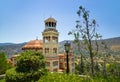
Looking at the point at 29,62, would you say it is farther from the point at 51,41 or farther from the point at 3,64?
the point at 51,41

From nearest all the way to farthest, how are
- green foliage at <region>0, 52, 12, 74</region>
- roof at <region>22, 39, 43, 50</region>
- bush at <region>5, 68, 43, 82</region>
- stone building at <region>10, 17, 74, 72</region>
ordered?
bush at <region>5, 68, 43, 82</region>, green foliage at <region>0, 52, 12, 74</region>, stone building at <region>10, 17, 74, 72</region>, roof at <region>22, 39, 43, 50</region>

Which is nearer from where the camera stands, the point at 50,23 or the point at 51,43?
the point at 50,23

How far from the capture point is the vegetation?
14.7m

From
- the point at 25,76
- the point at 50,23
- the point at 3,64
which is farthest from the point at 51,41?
the point at 25,76

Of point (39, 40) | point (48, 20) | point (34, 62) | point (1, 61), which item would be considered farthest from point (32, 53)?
point (39, 40)

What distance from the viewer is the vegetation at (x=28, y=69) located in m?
14.7

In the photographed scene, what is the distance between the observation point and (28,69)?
15.1 metres

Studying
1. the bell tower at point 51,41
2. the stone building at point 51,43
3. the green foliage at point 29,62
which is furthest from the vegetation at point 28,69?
the bell tower at point 51,41

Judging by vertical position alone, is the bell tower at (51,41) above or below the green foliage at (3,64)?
above

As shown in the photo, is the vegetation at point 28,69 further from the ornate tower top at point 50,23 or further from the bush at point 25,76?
the ornate tower top at point 50,23

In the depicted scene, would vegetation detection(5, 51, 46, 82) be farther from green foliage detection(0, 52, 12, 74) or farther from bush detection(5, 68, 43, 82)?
green foliage detection(0, 52, 12, 74)

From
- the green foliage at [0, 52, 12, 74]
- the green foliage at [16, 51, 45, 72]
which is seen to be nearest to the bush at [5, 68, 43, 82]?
the green foliage at [16, 51, 45, 72]

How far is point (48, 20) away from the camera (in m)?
51.1

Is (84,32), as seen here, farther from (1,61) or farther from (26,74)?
(1,61)
